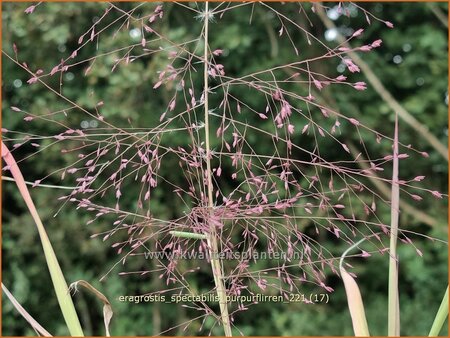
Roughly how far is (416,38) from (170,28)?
2.66 feet

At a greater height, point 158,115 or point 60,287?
point 60,287

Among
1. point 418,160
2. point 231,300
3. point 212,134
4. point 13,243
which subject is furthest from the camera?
point 418,160

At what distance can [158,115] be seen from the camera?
1828mm

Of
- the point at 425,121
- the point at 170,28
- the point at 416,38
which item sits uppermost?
the point at 170,28

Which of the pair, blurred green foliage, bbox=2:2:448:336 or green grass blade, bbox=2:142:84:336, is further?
blurred green foliage, bbox=2:2:448:336

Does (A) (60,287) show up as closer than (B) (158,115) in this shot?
Yes

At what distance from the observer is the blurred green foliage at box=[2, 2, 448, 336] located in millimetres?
1769

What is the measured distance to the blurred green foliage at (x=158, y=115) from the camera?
177 centimetres

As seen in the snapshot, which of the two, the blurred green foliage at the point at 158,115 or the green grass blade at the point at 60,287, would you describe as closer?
the green grass blade at the point at 60,287

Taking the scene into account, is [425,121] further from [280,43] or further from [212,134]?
[212,134]

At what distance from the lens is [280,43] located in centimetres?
188

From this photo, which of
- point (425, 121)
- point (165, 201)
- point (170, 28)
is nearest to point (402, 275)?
point (425, 121)

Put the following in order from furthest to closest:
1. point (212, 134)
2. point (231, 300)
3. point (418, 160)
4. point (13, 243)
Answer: point (418, 160) < point (13, 243) < point (212, 134) < point (231, 300)

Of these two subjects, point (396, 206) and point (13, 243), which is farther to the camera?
point (13, 243)
